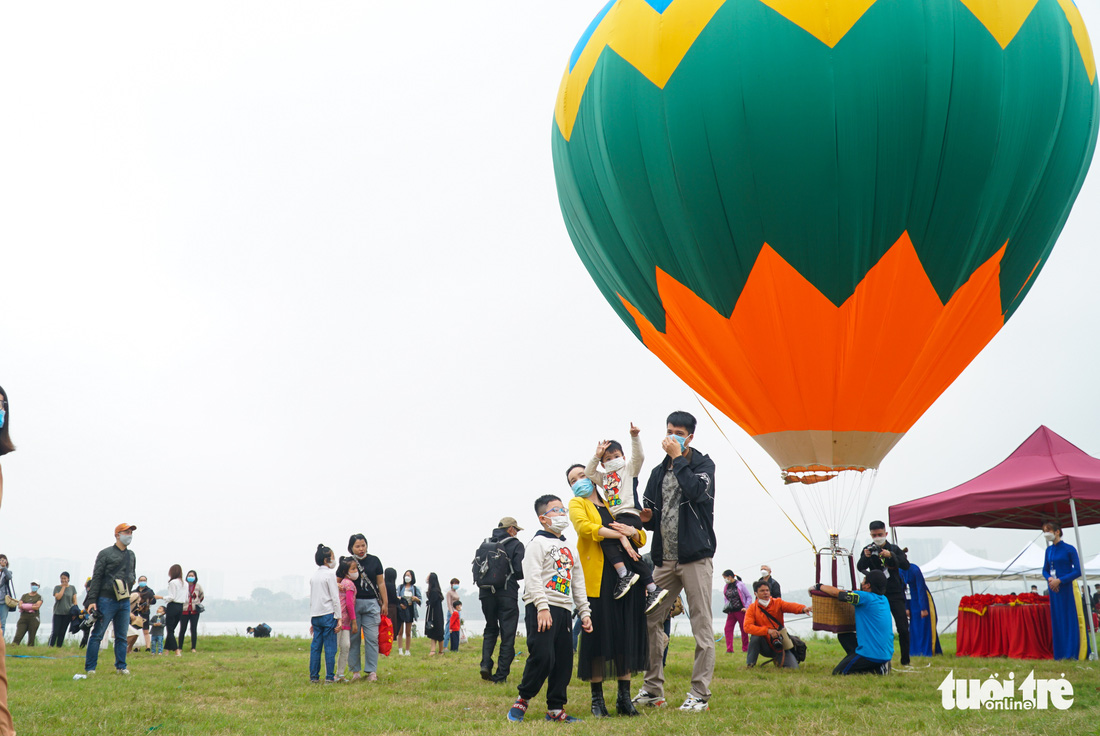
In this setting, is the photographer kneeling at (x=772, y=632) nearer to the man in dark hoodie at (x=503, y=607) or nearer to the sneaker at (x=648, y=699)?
the man in dark hoodie at (x=503, y=607)

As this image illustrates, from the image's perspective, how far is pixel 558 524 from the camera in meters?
6.35

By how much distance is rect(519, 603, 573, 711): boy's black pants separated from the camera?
6012mm

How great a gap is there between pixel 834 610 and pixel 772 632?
854mm

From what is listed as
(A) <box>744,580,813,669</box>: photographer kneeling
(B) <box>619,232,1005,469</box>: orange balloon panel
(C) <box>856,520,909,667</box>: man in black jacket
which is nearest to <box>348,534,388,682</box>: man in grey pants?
(A) <box>744,580,813,669</box>: photographer kneeling

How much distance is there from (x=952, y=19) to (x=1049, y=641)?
8481mm

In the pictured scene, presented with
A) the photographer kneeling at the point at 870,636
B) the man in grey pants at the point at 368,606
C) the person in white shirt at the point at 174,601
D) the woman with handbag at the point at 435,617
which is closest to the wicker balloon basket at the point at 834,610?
the photographer kneeling at the point at 870,636

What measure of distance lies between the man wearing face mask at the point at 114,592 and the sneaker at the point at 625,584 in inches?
262

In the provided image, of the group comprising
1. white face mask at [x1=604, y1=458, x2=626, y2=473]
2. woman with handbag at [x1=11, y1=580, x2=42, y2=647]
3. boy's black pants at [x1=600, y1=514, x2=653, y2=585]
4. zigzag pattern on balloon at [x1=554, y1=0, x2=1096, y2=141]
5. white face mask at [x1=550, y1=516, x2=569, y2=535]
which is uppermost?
zigzag pattern on balloon at [x1=554, y1=0, x2=1096, y2=141]

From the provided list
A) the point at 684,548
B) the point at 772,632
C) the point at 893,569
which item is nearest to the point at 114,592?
the point at 684,548

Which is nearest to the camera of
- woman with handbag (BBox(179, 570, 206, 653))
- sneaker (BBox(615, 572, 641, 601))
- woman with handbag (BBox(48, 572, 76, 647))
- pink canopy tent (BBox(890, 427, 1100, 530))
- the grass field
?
the grass field

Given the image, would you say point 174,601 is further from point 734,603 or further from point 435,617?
point 734,603

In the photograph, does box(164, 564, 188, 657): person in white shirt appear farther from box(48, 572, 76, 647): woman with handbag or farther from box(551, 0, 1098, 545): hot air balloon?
box(551, 0, 1098, 545): hot air balloon

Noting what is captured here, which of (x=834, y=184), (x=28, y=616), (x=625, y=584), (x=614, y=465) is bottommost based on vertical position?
(x=28, y=616)

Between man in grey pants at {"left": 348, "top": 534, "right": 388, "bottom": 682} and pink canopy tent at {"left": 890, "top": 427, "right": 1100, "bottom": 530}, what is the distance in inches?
319
